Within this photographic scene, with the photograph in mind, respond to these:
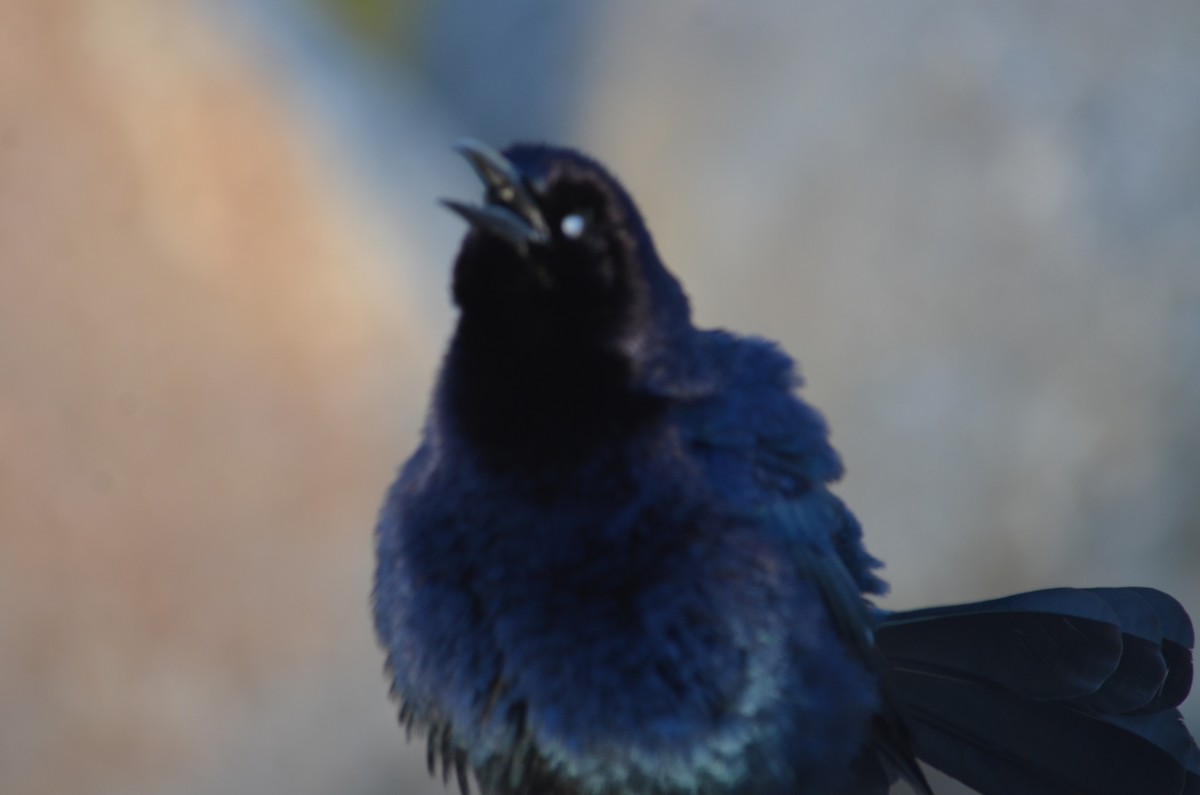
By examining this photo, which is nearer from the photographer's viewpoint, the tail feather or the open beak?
the open beak

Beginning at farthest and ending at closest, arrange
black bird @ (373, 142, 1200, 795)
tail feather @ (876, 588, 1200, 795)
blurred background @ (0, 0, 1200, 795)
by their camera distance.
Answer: blurred background @ (0, 0, 1200, 795), tail feather @ (876, 588, 1200, 795), black bird @ (373, 142, 1200, 795)

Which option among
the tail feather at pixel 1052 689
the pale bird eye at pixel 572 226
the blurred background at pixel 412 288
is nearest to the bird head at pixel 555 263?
the pale bird eye at pixel 572 226

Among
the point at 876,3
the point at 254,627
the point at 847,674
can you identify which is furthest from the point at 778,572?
the point at 876,3

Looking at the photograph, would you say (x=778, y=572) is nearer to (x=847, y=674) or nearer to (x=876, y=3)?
(x=847, y=674)

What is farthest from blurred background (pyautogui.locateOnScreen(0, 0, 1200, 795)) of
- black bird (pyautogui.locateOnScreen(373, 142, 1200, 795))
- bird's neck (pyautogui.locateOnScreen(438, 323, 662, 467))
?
bird's neck (pyautogui.locateOnScreen(438, 323, 662, 467))

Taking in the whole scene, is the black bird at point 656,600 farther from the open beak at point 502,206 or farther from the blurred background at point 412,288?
the blurred background at point 412,288

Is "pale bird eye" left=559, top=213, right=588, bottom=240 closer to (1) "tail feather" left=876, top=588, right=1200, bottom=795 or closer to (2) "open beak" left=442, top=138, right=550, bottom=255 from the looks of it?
(2) "open beak" left=442, top=138, right=550, bottom=255

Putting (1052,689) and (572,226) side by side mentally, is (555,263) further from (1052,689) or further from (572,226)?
(1052,689)

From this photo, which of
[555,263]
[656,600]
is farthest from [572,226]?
[656,600]
